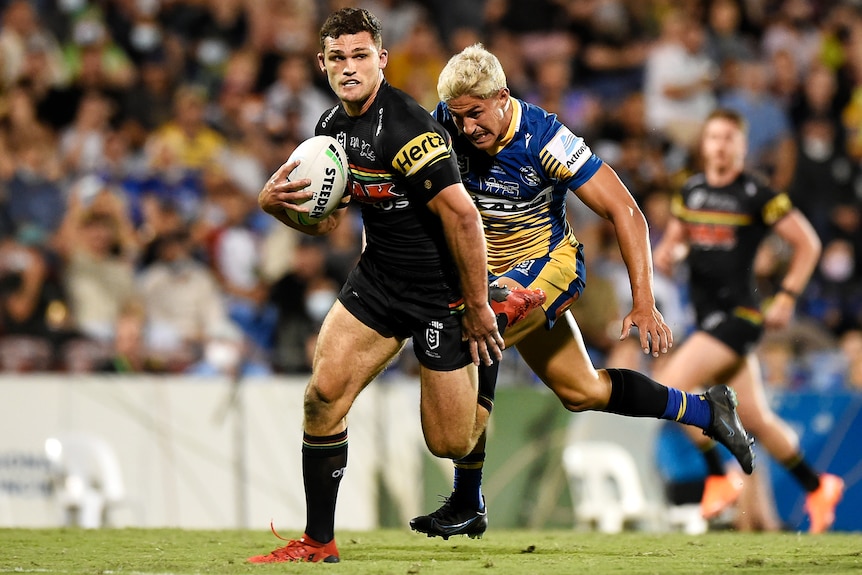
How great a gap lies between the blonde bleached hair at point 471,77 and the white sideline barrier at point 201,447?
4504mm

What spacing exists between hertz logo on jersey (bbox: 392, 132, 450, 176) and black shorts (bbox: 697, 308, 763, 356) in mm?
4305

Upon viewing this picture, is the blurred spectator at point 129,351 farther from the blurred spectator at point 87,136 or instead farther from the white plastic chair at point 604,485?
the white plastic chair at point 604,485

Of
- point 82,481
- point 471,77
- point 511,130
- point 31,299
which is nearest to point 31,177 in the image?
point 31,299

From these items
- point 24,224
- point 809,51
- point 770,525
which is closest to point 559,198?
point 770,525

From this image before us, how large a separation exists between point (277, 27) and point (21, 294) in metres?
5.56

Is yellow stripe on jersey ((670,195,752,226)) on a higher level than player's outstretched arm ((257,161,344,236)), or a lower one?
higher

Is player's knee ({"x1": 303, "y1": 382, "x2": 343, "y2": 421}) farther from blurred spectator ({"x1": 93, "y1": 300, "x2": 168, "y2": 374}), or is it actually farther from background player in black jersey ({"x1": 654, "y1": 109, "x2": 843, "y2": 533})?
blurred spectator ({"x1": 93, "y1": 300, "x2": 168, "y2": 374})

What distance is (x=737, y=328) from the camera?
958cm

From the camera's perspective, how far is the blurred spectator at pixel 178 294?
36.8 feet

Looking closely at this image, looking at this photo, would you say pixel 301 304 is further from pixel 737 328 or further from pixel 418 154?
pixel 418 154

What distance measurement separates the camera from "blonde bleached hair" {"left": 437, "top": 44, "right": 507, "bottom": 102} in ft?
21.2

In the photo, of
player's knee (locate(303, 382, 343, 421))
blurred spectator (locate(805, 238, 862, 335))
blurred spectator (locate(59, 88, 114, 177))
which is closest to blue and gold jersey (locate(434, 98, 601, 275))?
player's knee (locate(303, 382, 343, 421))

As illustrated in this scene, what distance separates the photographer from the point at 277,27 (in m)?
14.9

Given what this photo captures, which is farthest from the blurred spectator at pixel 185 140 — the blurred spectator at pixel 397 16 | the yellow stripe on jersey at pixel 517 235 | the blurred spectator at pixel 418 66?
the yellow stripe on jersey at pixel 517 235
